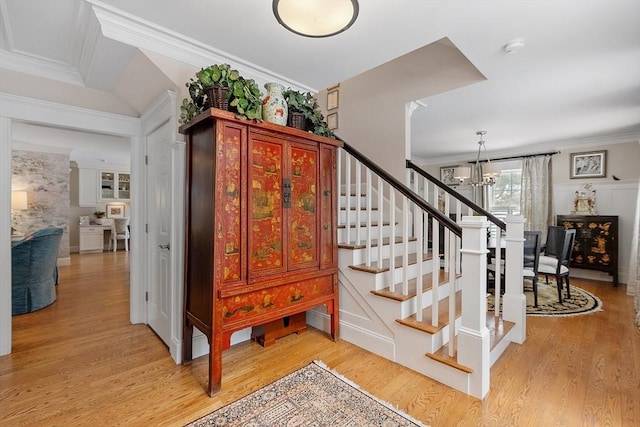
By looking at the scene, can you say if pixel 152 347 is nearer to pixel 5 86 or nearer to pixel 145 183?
pixel 145 183

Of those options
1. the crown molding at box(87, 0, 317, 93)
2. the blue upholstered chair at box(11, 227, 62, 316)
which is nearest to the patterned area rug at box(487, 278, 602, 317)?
the crown molding at box(87, 0, 317, 93)

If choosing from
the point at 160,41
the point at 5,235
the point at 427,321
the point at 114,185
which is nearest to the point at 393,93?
the point at 160,41

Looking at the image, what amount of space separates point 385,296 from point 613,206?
5.13 m

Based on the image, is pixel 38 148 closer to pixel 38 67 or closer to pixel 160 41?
pixel 38 67

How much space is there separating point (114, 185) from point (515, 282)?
932cm

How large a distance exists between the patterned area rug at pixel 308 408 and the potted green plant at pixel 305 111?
1.88 meters

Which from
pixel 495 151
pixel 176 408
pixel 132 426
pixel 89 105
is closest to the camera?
pixel 132 426

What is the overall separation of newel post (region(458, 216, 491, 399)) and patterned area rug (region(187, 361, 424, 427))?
522 millimetres

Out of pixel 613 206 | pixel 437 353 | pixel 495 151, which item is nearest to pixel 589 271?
pixel 613 206

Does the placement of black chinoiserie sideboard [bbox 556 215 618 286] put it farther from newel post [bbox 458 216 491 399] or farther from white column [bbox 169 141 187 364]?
white column [bbox 169 141 187 364]

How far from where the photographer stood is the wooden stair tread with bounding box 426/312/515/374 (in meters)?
1.86

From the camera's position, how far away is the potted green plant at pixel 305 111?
7.45 feet

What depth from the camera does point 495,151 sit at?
19.8 ft

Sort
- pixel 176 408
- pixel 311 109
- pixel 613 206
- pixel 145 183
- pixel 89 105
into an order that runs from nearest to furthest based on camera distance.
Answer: pixel 176 408 → pixel 311 109 → pixel 89 105 → pixel 145 183 → pixel 613 206
